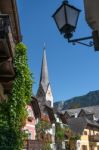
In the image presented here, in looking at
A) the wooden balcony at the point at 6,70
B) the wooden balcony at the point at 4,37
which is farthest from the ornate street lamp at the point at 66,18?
the wooden balcony at the point at 6,70

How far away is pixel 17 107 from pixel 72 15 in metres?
13.8

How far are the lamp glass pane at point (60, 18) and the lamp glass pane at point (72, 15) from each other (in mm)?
83

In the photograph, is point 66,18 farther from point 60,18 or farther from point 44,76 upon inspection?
point 44,76

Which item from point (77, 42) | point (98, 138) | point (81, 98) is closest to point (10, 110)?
point (77, 42)

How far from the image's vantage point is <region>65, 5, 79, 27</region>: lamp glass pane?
6.61 metres

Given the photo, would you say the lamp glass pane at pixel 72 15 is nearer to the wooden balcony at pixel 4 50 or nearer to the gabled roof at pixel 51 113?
the wooden balcony at pixel 4 50

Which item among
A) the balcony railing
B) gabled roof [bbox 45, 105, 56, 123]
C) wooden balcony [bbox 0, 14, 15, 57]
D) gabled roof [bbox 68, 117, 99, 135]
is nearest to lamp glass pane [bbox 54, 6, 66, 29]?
wooden balcony [bbox 0, 14, 15, 57]

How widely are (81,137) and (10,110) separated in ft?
134

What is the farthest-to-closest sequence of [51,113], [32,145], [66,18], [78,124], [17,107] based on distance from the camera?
[78,124] → [51,113] → [32,145] → [17,107] → [66,18]

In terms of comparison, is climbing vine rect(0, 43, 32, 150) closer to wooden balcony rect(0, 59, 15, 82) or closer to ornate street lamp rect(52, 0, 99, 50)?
wooden balcony rect(0, 59, 15, 82)

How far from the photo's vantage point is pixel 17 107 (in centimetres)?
2009

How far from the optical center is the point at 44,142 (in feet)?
141

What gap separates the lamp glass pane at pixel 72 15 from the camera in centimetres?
661

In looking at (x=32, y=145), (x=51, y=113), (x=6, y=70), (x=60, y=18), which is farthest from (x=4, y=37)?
(x=51, y=113)
